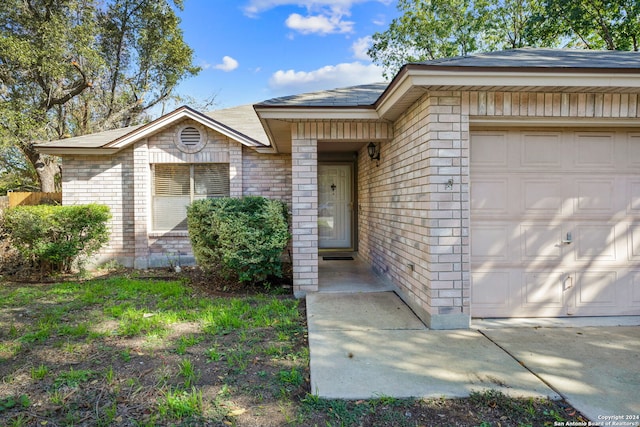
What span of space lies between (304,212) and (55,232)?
5077mm

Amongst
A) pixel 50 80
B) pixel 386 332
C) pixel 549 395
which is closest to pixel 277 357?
A: pixel 386 332

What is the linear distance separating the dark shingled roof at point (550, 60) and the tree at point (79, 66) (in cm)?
857

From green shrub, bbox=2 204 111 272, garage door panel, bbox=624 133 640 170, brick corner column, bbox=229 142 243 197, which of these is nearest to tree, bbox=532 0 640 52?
garage door panel, bbox=624 133 640 170

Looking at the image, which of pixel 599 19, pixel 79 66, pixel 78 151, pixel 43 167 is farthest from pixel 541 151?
pixel 599 19

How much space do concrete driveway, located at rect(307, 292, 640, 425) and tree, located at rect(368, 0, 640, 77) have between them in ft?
53.2

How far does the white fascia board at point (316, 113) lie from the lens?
4617 millimetres

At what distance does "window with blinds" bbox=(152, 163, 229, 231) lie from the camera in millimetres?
8000

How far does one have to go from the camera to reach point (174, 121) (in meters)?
7.63

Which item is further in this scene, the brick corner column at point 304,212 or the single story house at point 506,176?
the brick corner column at point 304,212

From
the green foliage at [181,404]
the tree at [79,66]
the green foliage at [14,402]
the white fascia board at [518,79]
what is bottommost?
the green foliage at [14,402]

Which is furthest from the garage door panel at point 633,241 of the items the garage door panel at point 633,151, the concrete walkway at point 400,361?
the concrete walkway at point 400,361

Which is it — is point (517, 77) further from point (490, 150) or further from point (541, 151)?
point (541, 151)

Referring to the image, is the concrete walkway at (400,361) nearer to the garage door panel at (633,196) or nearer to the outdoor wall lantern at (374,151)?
the garage door panel at (633,196)

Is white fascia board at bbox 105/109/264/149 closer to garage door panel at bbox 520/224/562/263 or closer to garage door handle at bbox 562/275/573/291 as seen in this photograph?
garage door panel at bbox 520/224/562/263
